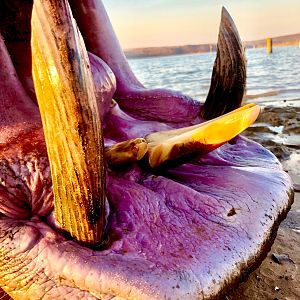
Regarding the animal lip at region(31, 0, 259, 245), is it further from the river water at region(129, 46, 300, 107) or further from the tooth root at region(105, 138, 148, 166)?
the river water at region(129, 46, 300, 107)

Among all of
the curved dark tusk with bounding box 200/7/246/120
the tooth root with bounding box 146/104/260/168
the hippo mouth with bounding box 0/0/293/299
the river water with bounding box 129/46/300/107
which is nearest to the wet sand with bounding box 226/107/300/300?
the hippo mouth with bounding box 0/0/293/299

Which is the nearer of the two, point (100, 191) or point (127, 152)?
point (100, 191)

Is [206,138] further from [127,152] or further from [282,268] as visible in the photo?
[282,268]

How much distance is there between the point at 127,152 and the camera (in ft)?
4.41

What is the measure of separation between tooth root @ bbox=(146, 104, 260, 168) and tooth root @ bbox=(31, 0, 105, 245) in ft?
1.24

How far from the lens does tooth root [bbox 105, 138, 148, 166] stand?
1.33m

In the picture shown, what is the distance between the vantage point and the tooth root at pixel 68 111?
0.94 m

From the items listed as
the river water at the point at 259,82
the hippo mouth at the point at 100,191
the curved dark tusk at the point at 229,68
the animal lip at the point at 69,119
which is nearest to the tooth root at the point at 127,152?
the hippo mouth at the point at 100,191

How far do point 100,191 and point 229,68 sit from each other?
97cm

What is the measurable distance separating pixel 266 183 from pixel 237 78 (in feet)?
1.68

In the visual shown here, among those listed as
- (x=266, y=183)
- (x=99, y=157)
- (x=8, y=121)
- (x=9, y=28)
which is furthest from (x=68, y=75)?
(x=266, y=183)

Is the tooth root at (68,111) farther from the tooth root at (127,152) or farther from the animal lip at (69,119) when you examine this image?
the tooth root at (127,152)

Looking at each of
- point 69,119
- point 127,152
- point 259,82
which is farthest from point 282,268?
point 259,82

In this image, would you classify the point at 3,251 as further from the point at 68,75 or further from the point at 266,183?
the point at 266,183
